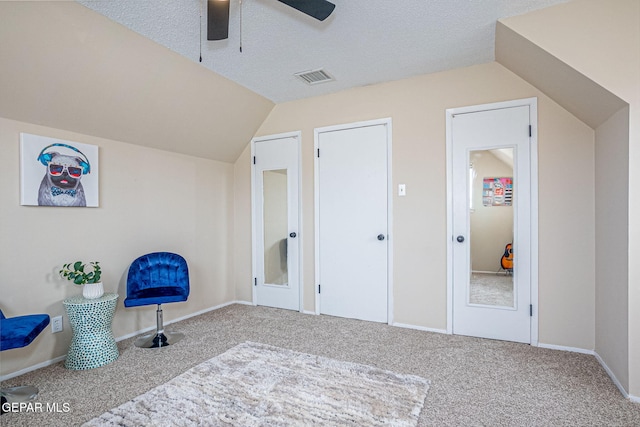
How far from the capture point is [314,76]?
3.45 m

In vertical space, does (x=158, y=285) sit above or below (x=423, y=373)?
above

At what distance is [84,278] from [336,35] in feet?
9.32

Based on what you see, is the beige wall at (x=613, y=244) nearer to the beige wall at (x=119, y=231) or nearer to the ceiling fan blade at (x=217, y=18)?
the ceiling fan blade at (x=217, y=18)

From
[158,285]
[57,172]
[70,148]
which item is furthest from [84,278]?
[70,148]

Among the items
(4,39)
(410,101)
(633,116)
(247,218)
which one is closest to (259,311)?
(247,218)

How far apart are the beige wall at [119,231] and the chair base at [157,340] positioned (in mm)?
258

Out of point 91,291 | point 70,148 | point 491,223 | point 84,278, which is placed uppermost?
point 70,148

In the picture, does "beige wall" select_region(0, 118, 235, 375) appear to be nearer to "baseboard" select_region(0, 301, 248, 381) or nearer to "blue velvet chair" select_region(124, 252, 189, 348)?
"baseboard" select_region(0, 301, 248, 381)

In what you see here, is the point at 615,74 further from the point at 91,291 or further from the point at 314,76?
A: the point at 91,291

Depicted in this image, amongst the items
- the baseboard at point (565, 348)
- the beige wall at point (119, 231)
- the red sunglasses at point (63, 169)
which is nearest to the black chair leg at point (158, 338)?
the beige wall at point (119, 231)

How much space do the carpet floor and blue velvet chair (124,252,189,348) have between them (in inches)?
6.0

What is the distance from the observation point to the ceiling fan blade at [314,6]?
1871 mm

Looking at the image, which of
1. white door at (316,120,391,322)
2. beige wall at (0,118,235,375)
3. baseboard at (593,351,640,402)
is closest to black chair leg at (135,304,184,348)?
beige wall at (0,118,235,375)

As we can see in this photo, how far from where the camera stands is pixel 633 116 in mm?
2084
